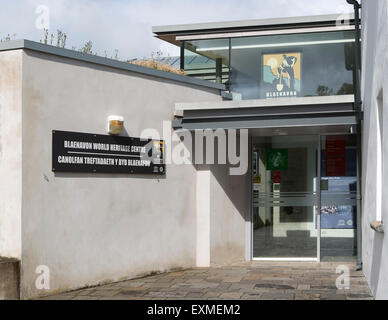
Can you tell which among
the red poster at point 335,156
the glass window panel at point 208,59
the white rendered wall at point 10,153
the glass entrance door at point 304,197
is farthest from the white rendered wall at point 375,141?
the white rendered wall at point 10,153

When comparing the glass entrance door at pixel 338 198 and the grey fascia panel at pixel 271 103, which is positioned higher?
the grey fascia panel at pixel 271 103

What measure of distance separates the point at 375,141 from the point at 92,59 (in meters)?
4.18

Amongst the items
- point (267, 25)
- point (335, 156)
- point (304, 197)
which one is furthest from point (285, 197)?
point (267, 25)

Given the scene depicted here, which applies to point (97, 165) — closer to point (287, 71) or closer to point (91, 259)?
point (91, 259)

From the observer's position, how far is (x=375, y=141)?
7.86 meters

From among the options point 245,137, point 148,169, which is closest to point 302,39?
point 245,137

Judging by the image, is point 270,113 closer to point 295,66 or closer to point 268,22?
point 295,66

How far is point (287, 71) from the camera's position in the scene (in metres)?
11.2

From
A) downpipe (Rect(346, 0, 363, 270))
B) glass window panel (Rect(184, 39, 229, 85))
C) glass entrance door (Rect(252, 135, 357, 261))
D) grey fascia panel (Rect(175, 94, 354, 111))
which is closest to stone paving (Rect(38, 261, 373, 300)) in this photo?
downpipe (Rect(346, 0, 363, 270))

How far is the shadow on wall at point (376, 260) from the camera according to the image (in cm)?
708

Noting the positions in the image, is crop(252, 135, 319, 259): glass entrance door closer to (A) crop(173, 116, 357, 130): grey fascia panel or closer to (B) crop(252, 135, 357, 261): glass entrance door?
(B) crop(252, 135, 357, 261): glass entrance door

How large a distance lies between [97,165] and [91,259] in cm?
137

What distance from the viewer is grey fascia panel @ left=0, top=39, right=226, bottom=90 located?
7.57 metres

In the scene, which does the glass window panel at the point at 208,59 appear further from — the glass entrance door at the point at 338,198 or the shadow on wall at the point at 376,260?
the shadow on wall at the point at 376,260
